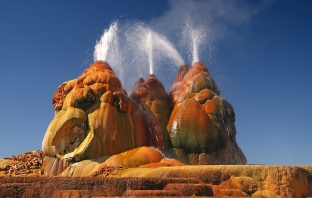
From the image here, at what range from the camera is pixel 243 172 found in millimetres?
13477

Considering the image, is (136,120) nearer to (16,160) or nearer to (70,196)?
(16,160)

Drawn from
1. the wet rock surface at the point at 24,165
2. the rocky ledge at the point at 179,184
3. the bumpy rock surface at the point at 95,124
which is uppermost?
the bumpy rock surface at the point at 95,124

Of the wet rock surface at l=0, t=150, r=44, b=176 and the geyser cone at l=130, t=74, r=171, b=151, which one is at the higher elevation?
the geyser cone at l=130, t=74, r=171, b=151

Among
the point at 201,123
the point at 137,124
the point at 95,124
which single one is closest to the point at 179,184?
the point at 95,124

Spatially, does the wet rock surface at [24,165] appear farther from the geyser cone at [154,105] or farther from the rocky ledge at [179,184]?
the rocky ledge at [179,184]

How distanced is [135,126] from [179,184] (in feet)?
43.8

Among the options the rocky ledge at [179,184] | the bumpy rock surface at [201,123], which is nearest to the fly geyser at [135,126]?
the bumpy rock surface at [201,123]

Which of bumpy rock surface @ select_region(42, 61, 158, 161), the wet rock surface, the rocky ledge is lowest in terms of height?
the rocky ledge

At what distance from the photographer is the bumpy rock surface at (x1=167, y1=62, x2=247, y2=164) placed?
25.1 metres

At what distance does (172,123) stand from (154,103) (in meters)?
2.61

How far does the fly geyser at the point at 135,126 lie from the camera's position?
21.7 meters

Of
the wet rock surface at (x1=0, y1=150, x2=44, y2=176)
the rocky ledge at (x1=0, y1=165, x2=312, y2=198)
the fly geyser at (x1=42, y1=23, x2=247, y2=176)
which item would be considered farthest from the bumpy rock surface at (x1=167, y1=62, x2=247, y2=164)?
the rocky ledge at (x1=0, y1=165, x2=312, y2=198)

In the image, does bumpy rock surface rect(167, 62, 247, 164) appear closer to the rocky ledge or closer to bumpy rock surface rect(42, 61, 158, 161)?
bumpy rock surface rect(42, 61, 158, 161)

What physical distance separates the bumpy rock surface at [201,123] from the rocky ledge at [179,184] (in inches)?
390
